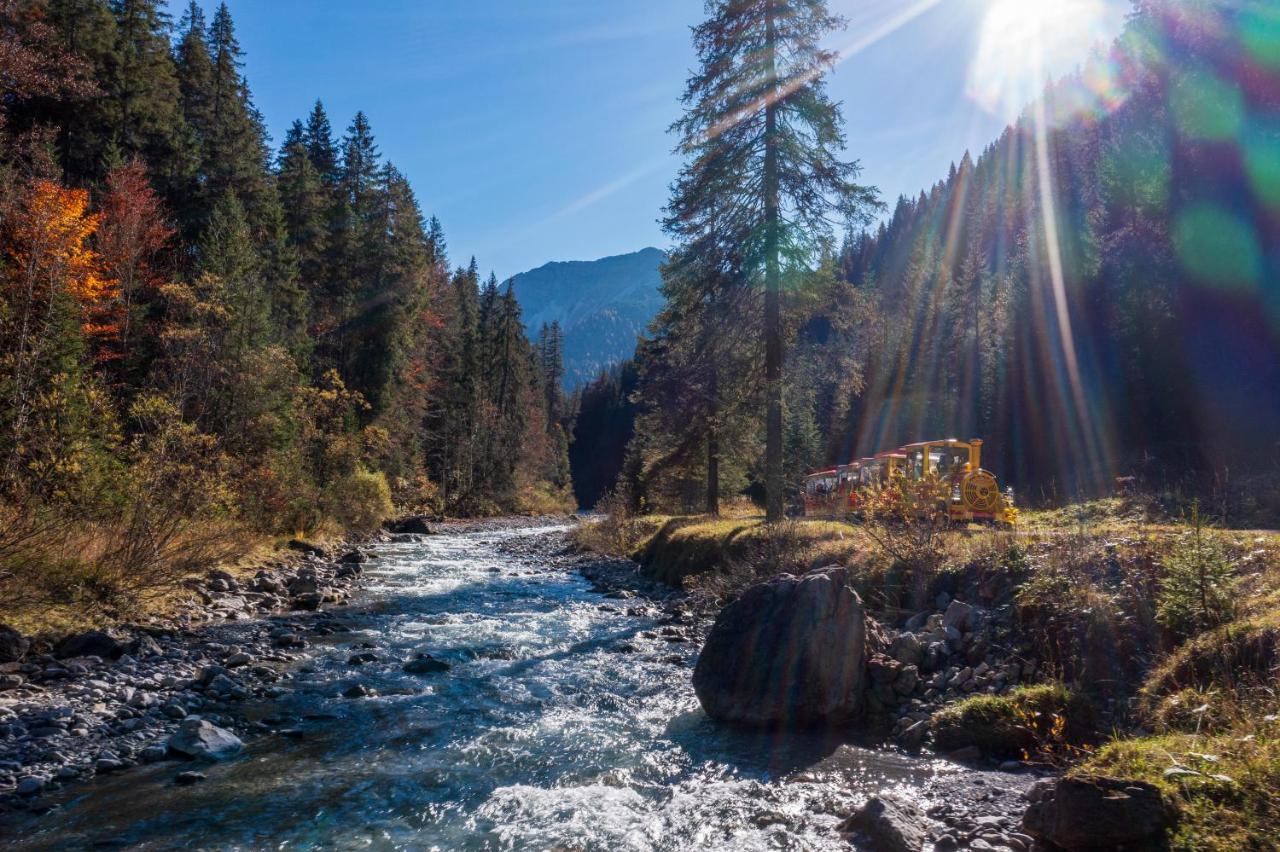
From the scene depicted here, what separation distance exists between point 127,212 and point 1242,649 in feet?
116

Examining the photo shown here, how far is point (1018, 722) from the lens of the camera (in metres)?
6.20

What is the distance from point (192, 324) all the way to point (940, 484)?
22617mm

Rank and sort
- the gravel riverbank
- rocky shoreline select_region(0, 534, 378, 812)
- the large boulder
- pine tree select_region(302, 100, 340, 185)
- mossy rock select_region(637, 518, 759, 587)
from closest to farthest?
the gravel riverbank
rocky shoreline select_region(0, 534, 378, 812)
the large boulder
mossy rock select_region(637, 518, 759, 587)
pine tree select_region(302, 100, 340, 185)

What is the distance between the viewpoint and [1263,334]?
24297mm

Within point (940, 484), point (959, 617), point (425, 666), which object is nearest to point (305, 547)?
point (425, 666)

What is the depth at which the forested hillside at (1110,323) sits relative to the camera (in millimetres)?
18391

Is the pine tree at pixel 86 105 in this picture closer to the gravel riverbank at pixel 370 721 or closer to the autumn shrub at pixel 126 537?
the autumn shrub at pixel 126 537

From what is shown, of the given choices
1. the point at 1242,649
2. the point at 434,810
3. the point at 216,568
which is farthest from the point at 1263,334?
the point at 216,568

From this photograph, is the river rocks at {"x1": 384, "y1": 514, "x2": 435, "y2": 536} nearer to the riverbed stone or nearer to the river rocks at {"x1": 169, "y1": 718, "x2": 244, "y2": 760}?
the riverbed stone

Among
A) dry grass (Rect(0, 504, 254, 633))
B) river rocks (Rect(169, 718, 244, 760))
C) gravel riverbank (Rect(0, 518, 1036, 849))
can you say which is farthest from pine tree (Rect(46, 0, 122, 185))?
river rocks (Rect(169, 718, 244, 760))

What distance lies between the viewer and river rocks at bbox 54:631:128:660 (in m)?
8.89

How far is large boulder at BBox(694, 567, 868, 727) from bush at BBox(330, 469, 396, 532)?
2117 cm

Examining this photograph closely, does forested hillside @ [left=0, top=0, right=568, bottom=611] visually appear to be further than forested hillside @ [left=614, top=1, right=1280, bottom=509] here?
No

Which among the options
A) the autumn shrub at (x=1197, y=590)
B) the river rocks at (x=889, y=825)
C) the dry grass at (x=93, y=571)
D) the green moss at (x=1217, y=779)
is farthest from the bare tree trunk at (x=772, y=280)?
the dry grass at (x=93, y=571)
